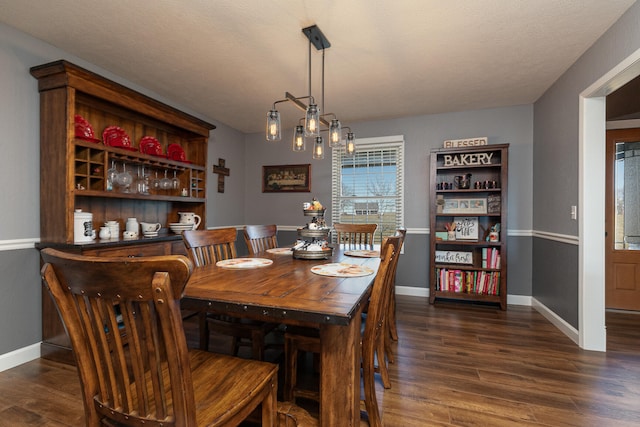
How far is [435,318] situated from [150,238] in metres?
2.94

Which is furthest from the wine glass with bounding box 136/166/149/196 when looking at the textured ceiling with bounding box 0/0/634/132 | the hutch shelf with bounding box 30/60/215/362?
the textured ceiling with bounding box 0/0/634/132

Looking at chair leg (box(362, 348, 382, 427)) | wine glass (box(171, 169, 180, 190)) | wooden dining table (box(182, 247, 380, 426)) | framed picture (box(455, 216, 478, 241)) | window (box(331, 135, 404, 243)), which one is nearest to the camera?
wooden dining table (box(182, 247, 380, 426))

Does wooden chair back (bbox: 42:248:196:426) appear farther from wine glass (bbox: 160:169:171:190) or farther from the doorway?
the doorway

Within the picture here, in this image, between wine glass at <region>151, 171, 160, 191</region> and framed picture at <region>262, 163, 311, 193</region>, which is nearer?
wine glass at <region>151, 171, 160, 191</region>

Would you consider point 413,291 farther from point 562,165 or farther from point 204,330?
point 204,330

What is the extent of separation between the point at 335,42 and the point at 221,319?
2.19 metres

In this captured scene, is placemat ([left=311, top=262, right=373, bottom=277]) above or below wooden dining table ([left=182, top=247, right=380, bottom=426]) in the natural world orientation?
above

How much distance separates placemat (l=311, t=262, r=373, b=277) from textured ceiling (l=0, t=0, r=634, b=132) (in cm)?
165

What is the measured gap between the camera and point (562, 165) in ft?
9.50

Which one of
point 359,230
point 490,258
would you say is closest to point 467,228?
point 490,258

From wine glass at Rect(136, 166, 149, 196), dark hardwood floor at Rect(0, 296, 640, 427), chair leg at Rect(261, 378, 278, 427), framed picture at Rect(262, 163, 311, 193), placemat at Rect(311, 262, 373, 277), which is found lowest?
dark hardwood floor at Rect(0, 296, 640, 427)

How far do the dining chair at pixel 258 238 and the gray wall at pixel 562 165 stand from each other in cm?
270

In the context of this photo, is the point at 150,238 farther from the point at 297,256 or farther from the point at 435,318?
the point at 435,318

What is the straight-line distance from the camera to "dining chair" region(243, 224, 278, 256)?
8.35 ft
